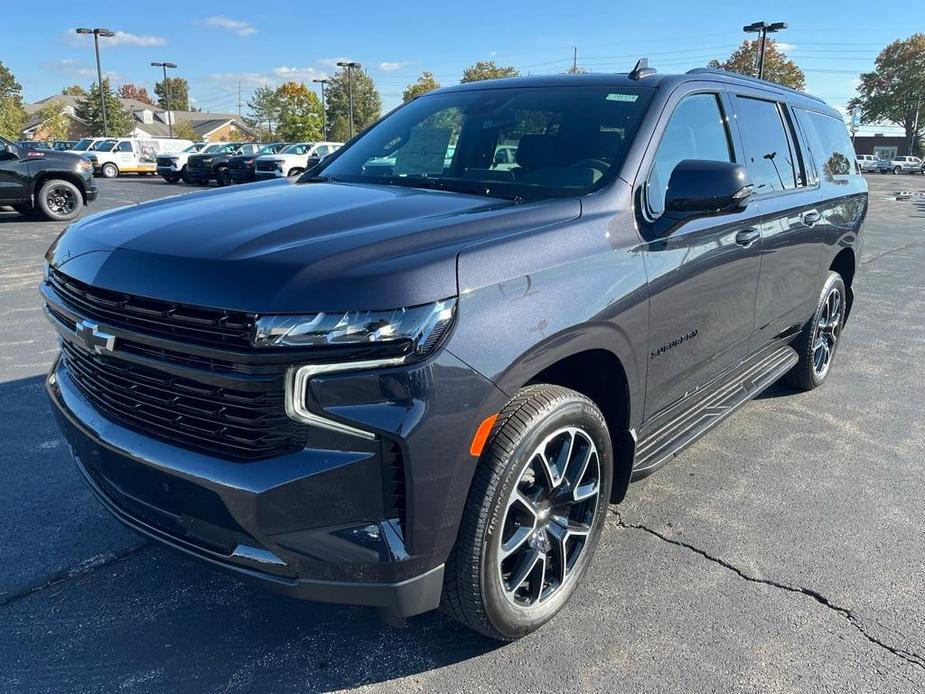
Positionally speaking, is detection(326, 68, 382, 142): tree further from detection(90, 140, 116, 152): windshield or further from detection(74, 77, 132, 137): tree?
detection(90, 140, 116, 152): windshield

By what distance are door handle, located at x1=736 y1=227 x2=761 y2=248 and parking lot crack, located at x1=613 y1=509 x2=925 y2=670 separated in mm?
1425

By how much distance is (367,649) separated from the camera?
2510mm

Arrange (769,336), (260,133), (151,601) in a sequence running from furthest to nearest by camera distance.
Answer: (260,133)
(769,336)
(151,601)

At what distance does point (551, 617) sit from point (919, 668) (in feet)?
4.04

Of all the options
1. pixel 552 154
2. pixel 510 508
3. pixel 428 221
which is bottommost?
pixel 510 508

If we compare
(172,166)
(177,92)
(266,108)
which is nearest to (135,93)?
(177,92)

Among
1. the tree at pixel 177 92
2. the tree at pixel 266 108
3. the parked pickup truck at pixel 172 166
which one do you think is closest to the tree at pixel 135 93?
the tree at pixel 177 92

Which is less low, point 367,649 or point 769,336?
point 769,336

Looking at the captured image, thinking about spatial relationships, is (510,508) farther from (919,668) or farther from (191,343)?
(919,668)

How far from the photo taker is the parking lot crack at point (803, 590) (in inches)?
98.5

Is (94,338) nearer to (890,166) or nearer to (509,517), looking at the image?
(509,517)

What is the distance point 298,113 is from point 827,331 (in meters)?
68.3

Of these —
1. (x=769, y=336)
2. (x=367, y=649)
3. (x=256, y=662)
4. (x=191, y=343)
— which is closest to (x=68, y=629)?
(x=256, y=662)

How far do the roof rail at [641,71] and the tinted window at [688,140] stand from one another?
24 cm
